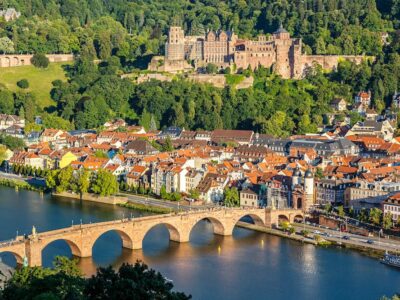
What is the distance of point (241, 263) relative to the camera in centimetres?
2495

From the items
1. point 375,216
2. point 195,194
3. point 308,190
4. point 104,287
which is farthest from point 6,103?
point 104,287

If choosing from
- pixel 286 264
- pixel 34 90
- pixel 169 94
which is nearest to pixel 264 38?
pixel 169 94

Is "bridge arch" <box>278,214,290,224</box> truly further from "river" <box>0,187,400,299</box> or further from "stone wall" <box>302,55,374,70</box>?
"stone wall" <box>302,55,374,70</box>

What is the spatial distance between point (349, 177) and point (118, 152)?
1304 centimetres

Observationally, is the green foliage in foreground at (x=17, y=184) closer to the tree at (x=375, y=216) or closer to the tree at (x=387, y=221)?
the tree at (x=375, y=216)

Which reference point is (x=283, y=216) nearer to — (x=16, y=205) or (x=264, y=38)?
(x=16, y=205)

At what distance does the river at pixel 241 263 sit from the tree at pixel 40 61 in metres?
29.6

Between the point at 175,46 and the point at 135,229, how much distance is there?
3003 cm

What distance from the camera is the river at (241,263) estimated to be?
22.5 m

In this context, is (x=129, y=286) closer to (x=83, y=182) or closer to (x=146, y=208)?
(x=146, y=208)

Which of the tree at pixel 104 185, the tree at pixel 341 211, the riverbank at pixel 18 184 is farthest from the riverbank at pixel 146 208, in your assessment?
the tree at pixel 341 211

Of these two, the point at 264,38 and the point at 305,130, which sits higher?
the point at 264,38

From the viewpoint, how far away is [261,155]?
131 feet

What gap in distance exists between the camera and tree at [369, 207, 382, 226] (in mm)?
28547
